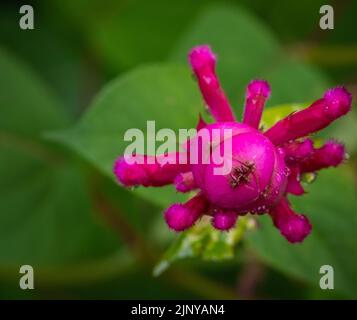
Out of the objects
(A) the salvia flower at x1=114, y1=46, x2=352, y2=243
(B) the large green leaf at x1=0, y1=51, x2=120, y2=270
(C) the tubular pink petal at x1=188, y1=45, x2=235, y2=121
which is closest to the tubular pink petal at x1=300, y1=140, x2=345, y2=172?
(A) the salvia flower at x1=114, y1=46, x2=352, y2=243

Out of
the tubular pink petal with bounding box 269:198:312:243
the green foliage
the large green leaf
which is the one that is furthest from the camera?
the large green leaf

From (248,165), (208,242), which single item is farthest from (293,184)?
(208,242)

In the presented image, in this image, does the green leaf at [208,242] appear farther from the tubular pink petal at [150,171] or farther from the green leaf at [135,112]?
the tubular pink petal at [150,171]

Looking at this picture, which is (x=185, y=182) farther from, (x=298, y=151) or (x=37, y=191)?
(x=37, y=191)

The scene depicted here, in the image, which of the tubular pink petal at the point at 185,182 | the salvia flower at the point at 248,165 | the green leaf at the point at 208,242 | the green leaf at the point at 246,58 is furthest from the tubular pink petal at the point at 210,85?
the green leaf at the point at 246,58

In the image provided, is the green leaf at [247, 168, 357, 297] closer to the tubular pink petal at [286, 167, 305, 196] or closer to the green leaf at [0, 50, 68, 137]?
the tubular pink petal at [286, 167, 305, 196]
